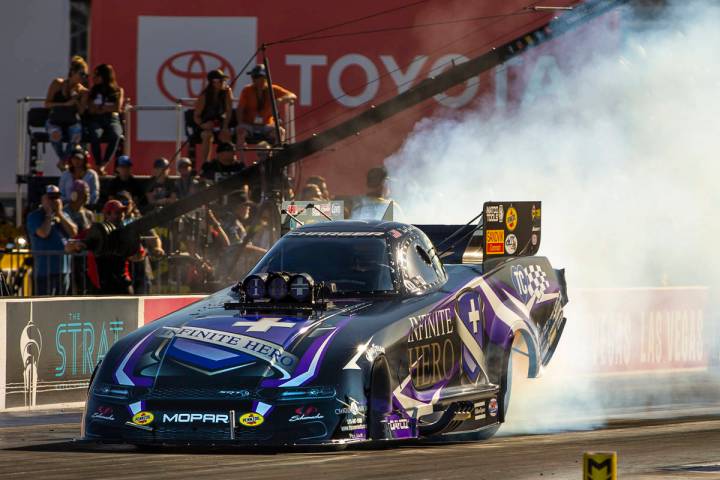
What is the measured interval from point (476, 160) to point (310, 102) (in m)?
3.51

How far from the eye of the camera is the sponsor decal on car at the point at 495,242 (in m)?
11.8

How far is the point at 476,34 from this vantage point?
810 inches

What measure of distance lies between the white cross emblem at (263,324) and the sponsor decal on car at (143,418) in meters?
0.83

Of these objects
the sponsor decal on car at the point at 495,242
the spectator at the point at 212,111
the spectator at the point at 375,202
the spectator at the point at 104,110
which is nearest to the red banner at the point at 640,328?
the spectator at the point at 375,202

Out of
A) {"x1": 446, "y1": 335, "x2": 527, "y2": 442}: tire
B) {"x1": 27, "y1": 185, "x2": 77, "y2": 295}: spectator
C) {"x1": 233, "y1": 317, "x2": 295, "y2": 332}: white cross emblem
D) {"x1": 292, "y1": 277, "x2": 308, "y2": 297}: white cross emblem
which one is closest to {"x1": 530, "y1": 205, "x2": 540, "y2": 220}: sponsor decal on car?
{"x1": 446, "y1": 335, "x2": 527, "y2": 442}: tire

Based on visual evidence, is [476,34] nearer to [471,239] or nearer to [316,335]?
[471,239]

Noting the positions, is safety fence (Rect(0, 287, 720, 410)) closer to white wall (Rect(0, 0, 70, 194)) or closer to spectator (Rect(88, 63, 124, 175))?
spectator (Rect(88, 63, 124, 175))

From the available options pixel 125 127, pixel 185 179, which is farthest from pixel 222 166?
pixel 125 127

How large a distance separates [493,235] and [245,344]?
322 centimetres

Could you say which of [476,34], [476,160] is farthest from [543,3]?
[476,160]

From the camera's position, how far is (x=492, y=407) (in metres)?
10.7

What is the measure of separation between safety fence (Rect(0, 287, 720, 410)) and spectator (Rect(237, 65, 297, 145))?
4.60 meters

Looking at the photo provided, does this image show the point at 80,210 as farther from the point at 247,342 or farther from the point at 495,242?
the point at 247,342

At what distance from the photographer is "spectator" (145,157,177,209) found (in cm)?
1826
